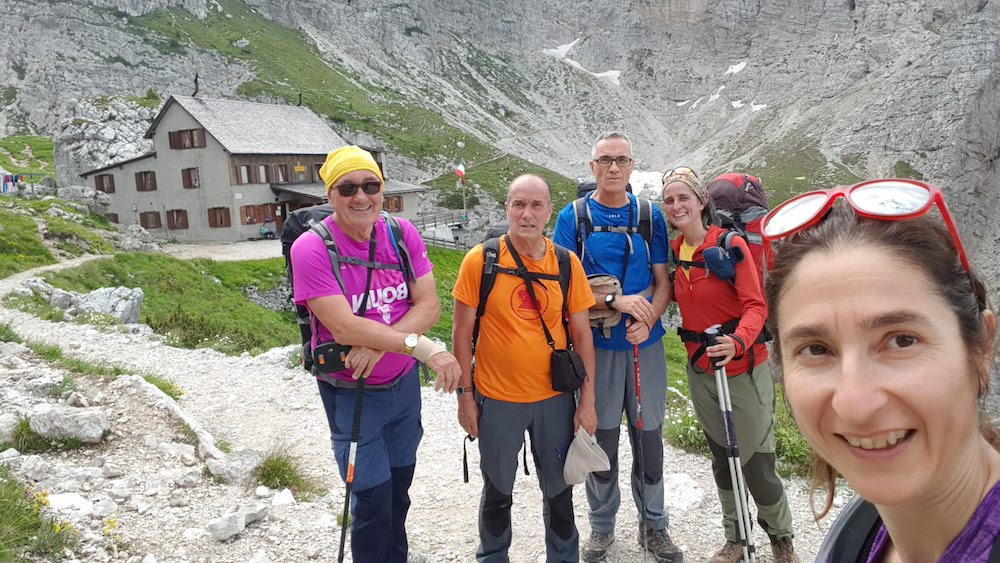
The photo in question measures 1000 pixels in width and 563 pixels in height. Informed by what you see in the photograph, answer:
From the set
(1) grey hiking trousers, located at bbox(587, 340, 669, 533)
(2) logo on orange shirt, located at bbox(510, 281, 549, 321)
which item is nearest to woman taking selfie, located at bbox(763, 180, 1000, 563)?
(2) logo on orange shirt, located at bbox(510, 281, 549, 321)

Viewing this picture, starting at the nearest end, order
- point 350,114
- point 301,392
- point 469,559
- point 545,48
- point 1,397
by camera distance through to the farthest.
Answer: point 469,559, point 1,397, point 301,392, point 350,114, point 545,48

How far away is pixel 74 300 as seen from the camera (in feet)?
51.8

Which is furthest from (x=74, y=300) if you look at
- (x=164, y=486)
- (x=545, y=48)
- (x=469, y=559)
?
(x=545, y=48)

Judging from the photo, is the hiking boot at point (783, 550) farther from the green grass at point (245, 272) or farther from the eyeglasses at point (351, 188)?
the green grass at point (245, 272)

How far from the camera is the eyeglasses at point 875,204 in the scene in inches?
57.2

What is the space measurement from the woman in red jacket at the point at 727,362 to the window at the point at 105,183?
1961 inches

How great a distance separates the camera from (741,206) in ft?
16.6

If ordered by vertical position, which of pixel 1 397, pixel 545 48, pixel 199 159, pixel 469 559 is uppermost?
pixel 545 48

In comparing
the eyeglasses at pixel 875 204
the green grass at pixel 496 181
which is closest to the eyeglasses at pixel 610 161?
the eyeglasses at pixel 875 204

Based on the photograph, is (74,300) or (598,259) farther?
(74,300)

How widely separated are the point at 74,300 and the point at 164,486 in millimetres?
13496

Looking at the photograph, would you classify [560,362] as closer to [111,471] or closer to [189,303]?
[111,471]

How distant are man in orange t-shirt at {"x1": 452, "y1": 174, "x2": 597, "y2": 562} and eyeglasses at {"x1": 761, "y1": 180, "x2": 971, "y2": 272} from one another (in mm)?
2563

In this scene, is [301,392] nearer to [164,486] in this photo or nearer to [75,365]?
[75,365]
